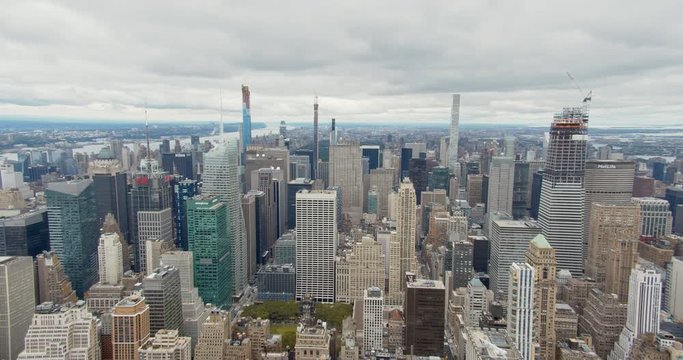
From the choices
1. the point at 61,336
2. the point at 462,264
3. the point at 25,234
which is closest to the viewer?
the point at 61,336

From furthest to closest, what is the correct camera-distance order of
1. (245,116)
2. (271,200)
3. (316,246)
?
(245,116), (271,200), (316,246)

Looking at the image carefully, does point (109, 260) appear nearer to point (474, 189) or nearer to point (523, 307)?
point (523, 307)

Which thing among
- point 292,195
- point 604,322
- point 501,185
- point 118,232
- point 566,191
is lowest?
point 604,322

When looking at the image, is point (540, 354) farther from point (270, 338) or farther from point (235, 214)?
point (235, 214)

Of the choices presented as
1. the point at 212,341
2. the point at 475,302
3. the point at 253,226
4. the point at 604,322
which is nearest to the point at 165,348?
the point at 212,341

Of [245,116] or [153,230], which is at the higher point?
[245,116]

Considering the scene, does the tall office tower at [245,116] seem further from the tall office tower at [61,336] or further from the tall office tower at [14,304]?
the tall office tower at [61,336]

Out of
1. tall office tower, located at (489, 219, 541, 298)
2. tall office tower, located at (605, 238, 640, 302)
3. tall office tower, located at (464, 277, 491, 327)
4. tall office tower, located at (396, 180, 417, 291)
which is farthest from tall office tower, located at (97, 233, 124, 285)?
tall office tower, located at (605, 238, 640, 302)

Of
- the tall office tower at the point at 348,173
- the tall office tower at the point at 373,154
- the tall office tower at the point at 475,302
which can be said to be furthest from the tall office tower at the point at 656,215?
the tall office tower at the point at 373,154
